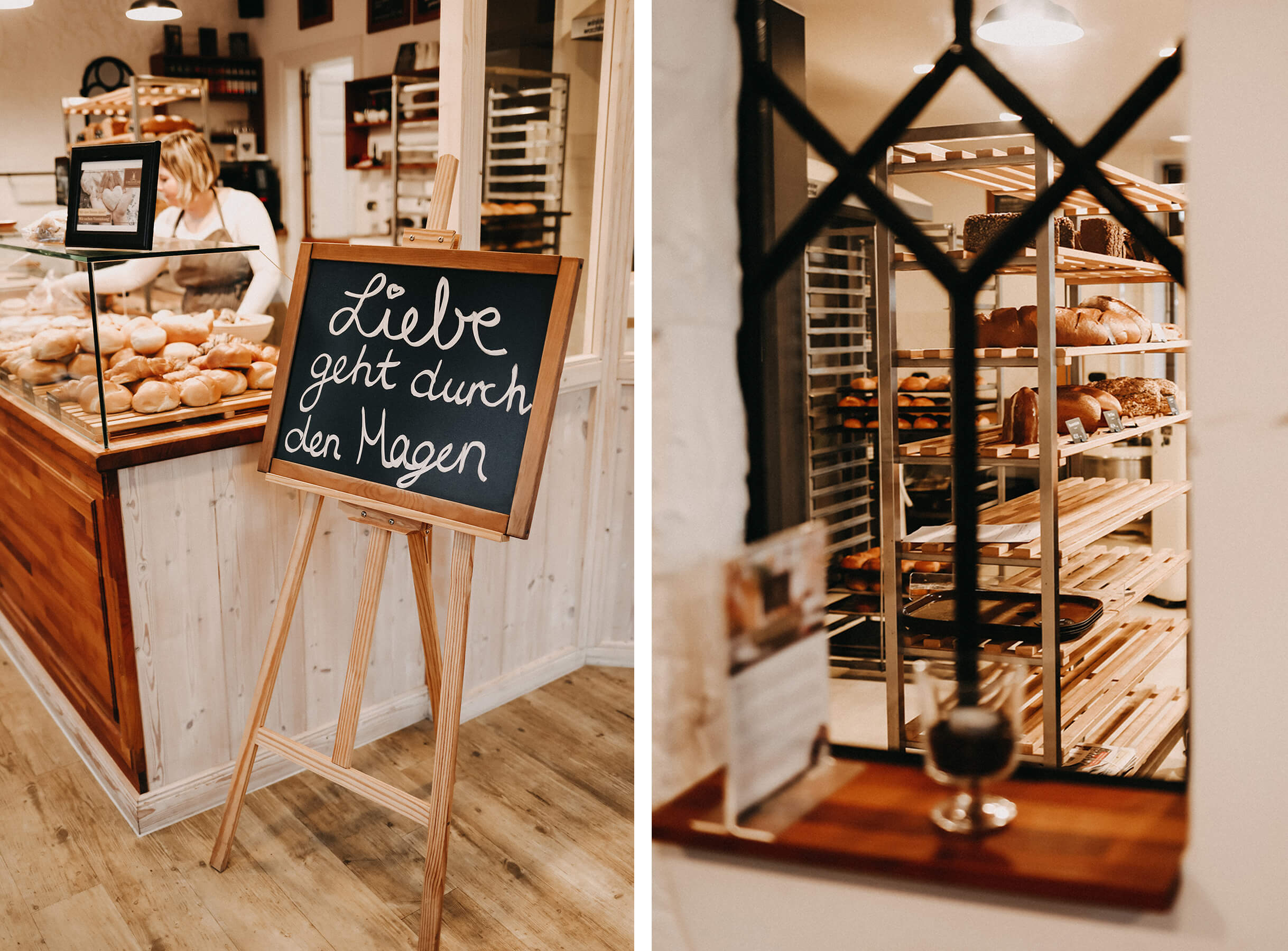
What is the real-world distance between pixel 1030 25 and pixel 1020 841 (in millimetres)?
469

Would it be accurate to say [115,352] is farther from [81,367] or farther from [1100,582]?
[1100,582]

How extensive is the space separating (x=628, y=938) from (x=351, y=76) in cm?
549

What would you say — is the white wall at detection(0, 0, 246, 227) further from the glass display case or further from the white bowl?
the white bowl

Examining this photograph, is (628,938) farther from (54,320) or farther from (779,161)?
(54,320)

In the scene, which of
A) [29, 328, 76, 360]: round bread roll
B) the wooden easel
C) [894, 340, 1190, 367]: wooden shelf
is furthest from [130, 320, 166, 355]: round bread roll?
[894, 340, 1190, 367]: wooden shelf

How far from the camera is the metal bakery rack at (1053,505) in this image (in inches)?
18.9

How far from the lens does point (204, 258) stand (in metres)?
Result: 2.14

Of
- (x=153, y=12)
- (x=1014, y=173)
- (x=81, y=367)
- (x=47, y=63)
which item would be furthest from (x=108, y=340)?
(x=47, y=63)

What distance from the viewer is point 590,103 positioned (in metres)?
2.49

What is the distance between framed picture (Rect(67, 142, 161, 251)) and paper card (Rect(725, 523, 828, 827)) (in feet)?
6.11

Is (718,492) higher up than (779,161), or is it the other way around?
(779,161)

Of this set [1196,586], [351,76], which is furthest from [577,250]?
[351,76]

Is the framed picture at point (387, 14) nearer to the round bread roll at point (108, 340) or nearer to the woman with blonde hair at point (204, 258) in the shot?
the woman with blonde hair at point (204, 258)

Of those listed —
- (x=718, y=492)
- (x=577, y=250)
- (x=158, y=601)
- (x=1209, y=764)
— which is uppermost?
(x=577, y=250)
